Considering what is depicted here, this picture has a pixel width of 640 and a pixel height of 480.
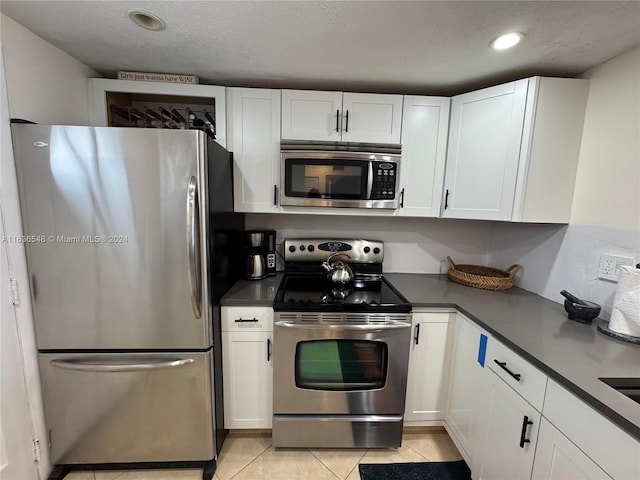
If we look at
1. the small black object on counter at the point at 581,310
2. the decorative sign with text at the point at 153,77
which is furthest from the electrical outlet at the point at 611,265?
the decorative sign with text at the point at 153,77

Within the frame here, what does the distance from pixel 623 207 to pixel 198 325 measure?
2204mm

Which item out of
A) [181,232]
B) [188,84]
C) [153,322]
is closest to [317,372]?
[153,322]

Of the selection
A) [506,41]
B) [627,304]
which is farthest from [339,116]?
[627,304]

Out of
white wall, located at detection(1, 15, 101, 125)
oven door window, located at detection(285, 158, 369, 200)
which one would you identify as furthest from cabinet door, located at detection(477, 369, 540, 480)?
white wall, located at detection(1, 15, 101, 125)

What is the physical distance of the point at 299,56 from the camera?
4.67 ft

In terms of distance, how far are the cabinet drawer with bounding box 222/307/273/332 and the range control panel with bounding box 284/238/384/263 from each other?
572mm

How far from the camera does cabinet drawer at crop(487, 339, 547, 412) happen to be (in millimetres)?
1009

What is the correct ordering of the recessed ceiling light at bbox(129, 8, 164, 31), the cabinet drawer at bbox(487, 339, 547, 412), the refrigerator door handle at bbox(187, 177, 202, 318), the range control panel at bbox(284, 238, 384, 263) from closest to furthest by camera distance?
1. the cabinet drawer at bbox(487, 339, 547, 412)
2. the recessed ceiling light at bbox(129, 8, 164, 31)
3. the refrigerator door handle at bbox(187, 177, 202, 318)
4. the range control panel at bbox(284, 238, 384, 263)

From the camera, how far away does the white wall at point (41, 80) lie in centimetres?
119

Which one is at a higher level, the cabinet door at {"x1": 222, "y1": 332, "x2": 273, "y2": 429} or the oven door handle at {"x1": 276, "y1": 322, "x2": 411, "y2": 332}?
the oven door handle at {"x1": 276, "y1": 322, "x2": 411, "y2": 332}

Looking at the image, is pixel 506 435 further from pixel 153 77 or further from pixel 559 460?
pixel 153 77

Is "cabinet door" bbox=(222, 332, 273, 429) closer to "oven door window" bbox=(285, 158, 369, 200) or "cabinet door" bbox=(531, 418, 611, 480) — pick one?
"oven door window" bbox=(285, 158, 369, 200)

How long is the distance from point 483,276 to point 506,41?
4.55 ft

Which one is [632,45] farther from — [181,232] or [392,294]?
[181,232]
